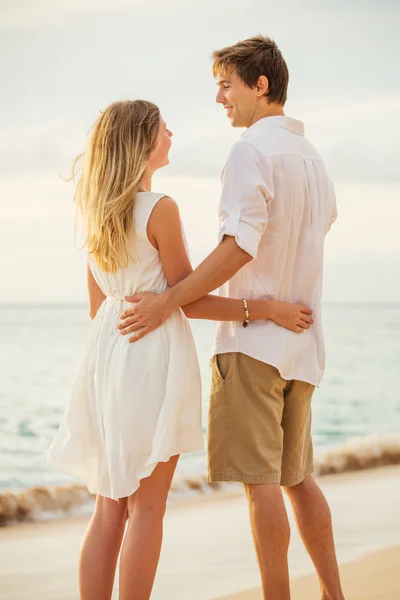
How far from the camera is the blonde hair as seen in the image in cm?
220

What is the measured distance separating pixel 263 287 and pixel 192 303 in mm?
202

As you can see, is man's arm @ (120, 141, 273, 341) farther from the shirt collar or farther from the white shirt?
the shirt collar

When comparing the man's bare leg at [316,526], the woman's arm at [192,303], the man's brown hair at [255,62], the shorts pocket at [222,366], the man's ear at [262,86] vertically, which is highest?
the man's brown hair at [255,62]

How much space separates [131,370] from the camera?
2.23 meters

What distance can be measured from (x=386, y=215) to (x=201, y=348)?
694 cm

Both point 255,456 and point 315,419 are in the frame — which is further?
point 315,419

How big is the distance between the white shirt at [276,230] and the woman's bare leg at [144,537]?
394 mm

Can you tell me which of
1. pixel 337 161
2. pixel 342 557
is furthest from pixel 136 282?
pixel 337 161

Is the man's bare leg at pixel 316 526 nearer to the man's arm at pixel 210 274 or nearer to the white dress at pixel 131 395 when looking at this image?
the white dress at pixel 131 395

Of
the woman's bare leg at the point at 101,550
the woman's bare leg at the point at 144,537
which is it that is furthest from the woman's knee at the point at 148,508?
the woman's bare leg at the point at 101,550

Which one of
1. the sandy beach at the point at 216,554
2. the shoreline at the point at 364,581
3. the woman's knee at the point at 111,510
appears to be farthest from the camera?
the sandy beach at the point at 216,554

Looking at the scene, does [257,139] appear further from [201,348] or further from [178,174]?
[178,174]

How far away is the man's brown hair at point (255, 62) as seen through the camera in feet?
7.72

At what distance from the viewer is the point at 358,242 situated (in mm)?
19516
